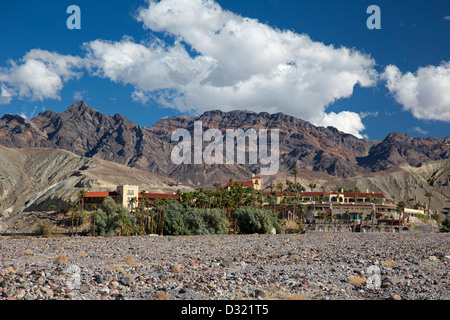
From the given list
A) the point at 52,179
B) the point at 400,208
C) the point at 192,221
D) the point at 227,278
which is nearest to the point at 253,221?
the point at 192,221

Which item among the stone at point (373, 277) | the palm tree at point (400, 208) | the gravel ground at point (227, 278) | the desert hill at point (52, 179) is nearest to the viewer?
the gravel ground at point (227, 278)

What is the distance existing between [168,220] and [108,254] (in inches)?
1223

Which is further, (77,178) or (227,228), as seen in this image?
(77,178)

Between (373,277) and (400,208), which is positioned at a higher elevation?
(400,208)

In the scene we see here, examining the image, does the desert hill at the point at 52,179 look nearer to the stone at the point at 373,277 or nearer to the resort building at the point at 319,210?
the resort building at the point at 319,210

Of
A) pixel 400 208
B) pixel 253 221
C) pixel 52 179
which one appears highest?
pixel 52 179

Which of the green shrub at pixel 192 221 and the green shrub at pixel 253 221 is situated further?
the green shrub at pixel 253 221

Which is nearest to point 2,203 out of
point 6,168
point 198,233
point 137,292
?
point 6,168

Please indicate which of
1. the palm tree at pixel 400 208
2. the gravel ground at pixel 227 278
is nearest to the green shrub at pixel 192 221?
the gravel ground at pixel 227 278

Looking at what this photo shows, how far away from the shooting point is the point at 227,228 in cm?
5938

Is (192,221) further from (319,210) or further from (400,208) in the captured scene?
(400,208)

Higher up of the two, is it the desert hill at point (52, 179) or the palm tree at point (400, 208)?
the desert hill at point (52, 179)

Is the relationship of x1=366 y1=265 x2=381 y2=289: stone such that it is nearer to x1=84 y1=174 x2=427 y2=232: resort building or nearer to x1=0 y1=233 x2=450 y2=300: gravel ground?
x1=0 y1=233 x2=450 y2=300: gravel ground
